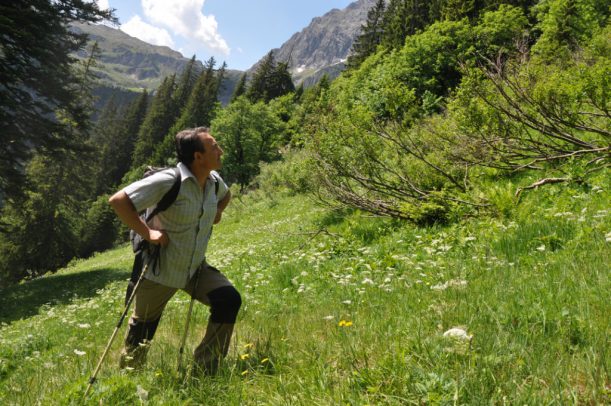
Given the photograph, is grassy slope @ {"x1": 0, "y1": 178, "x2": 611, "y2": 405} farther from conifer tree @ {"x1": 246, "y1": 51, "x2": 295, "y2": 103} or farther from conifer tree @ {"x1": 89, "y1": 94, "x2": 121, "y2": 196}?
conifer tree @ {"x1": 89, "y1": 94, "x2": 121, "y2": 196}

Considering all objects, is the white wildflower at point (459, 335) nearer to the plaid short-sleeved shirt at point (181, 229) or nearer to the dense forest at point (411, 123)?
the plaid short-sleeved shirt at point (181, 229)

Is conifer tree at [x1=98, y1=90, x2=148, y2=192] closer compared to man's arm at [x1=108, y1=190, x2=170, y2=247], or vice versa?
man's arm at [x1=108, y1=190, x2=170, y2=247]

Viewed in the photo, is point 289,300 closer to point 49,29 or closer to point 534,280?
point 534,280

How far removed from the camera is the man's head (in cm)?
377

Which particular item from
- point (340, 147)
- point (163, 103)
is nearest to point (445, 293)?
point (340, 147)

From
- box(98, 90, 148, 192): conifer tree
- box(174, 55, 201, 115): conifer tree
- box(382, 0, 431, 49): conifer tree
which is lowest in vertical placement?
box(98, 90, 148, 192): conifer tree

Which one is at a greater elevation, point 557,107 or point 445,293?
point 557,107

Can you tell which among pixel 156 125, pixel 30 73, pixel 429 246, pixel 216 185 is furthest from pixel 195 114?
pixel 216 185

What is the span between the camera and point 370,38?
70062mm

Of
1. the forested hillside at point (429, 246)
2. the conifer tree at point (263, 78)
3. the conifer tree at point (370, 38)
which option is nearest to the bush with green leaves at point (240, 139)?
the conifer tree at point (370, 38)

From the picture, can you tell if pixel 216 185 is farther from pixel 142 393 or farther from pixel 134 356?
pixel 142 393

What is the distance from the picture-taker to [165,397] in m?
2.80

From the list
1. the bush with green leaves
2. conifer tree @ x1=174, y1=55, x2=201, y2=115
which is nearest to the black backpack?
the bush with green leaves

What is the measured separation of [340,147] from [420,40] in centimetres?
2909
